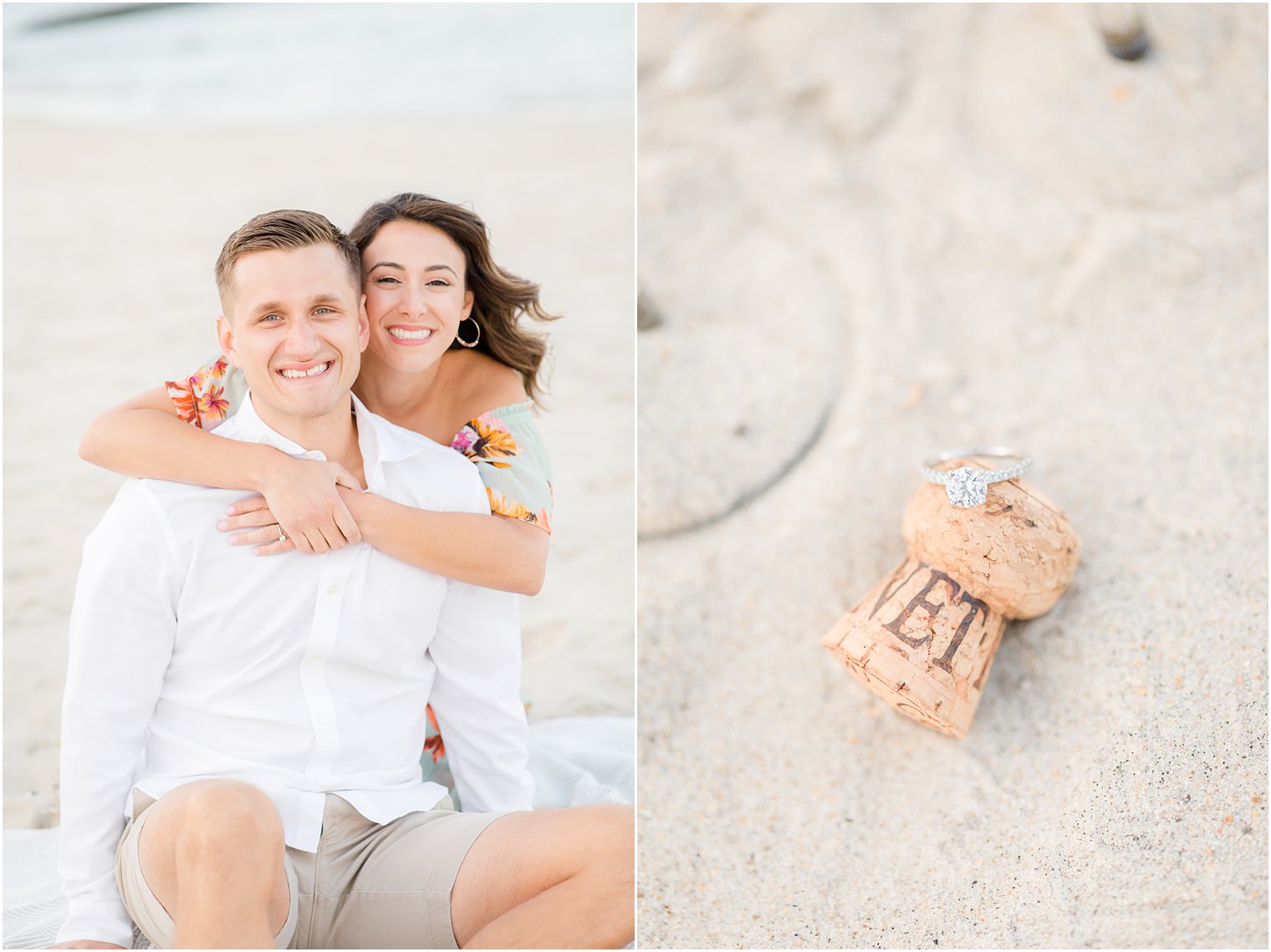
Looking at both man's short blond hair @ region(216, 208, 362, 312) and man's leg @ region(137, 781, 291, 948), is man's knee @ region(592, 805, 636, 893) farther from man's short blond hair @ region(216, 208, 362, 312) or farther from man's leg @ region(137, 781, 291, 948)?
man's short blond hair @ region(216, 208, 362, 312)

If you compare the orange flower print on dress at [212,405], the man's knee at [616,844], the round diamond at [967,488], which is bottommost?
the man's knee at [616,844]

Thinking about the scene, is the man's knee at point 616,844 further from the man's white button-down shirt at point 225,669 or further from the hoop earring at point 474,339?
the hoop earring at point 474,339

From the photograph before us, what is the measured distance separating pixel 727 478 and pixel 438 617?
82 cm

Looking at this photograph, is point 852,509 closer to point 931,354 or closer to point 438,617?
point 931,354

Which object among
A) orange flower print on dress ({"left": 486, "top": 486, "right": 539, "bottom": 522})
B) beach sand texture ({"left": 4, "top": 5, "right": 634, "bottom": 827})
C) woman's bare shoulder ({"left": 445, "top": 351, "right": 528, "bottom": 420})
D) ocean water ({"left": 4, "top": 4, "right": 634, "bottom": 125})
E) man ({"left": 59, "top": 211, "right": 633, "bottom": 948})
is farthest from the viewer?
ocean water ({"left": 4, "top": 4, "right": 634, "bottom": 125})

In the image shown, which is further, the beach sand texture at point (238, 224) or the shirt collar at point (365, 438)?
the beach sand texture at point (238, 224)

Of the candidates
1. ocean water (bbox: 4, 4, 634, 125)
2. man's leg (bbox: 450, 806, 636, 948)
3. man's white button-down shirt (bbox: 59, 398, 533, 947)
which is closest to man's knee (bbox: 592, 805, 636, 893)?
man's leg (bbox: 450, 806, 636, 948)

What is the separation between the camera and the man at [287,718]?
1387 millimetres

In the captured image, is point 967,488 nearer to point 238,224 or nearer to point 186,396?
point 186,396

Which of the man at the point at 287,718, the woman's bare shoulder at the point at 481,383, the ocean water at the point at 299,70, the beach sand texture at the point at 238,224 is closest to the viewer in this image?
the man at the point at 287,718

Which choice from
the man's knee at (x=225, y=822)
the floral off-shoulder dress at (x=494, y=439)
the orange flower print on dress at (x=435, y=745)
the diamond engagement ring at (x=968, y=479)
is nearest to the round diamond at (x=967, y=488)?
the diamond engagement ring at (x=968, y=479)

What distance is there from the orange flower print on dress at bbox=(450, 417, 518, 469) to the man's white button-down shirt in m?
0.12

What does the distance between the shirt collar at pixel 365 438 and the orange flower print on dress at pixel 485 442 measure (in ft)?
0.27

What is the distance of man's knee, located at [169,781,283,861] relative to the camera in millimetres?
1276
